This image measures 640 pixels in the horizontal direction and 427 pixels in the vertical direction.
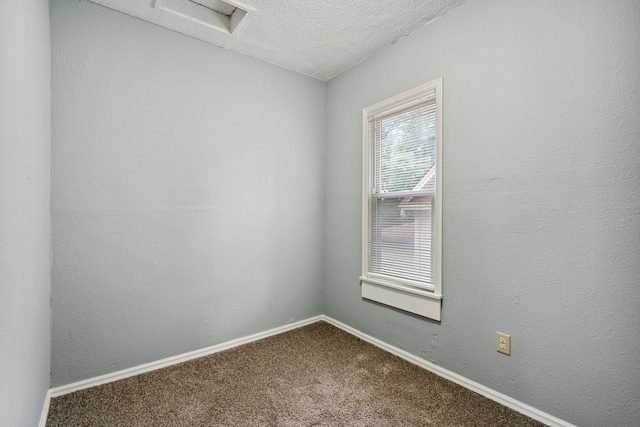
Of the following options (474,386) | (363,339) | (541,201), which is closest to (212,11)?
(541,201)

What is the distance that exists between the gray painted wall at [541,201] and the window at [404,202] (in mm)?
92

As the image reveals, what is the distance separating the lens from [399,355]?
225 centimetres

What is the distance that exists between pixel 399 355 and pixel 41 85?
9.29 ft

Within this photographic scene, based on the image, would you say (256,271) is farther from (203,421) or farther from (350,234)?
(203,421)

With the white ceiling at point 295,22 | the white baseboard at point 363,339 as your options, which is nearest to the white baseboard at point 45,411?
the white baseboard at point 363,339

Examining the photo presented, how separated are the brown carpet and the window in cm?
50

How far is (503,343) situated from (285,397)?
135cm

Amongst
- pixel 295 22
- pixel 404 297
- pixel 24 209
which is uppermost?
pixel 295 22

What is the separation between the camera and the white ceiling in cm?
190

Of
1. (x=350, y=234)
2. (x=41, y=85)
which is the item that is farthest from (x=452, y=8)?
(x=41, y=85)

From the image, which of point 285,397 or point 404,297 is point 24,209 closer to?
point 285,397

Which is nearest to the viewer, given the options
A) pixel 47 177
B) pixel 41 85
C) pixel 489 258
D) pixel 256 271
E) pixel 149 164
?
pixel 41 85

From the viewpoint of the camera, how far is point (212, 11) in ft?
6.91

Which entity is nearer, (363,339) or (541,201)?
(541,201)
